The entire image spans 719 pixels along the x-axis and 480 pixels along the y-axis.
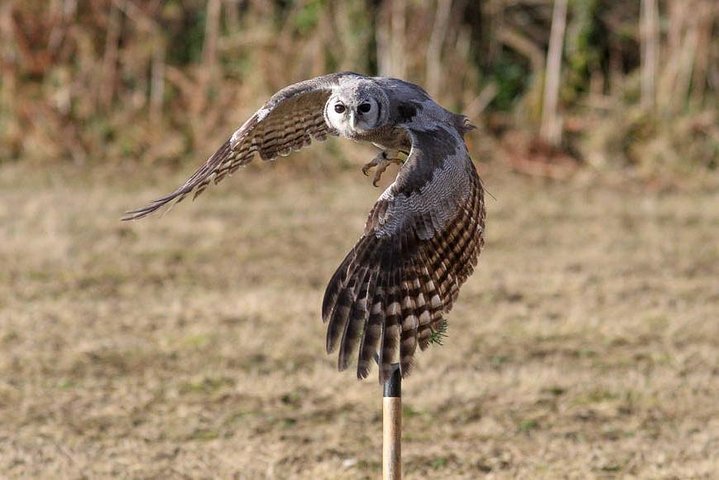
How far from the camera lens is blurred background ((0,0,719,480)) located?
5.64 metres

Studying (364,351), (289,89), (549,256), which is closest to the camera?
(364,351)

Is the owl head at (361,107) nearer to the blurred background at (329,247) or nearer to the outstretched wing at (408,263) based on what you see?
the outstretched wing at (408,263)

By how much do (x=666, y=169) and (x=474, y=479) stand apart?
7000 mm

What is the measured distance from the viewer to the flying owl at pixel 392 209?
11.3 feet

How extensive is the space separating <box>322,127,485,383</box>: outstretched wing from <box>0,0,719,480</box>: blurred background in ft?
5.56

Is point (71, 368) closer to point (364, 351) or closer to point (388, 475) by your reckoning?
point (388, 475)

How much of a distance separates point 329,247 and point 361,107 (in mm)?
5292

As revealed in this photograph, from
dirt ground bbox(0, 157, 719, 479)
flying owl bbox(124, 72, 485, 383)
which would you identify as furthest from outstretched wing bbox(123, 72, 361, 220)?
dirt ground bbox(0, 157, 719, 479)

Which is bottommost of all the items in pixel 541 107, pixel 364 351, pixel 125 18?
pixel 364 351

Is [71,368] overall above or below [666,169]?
below

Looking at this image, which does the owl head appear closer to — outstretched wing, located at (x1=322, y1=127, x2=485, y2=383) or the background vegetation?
outstretched wing, located at (x1=322, y1=127, x2=485, y2=383)

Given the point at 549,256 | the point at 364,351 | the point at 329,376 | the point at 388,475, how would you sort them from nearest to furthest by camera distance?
the point at 364,351 → the point at 388,475 → the point at 329,376 → the point at 549,256

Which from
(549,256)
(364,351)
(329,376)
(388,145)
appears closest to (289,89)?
(388,145)

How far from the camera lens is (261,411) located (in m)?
5.97
